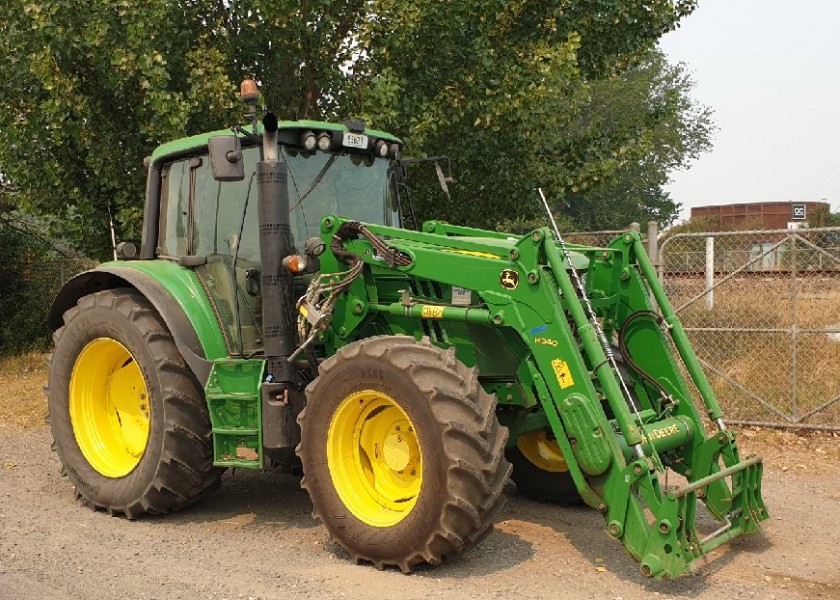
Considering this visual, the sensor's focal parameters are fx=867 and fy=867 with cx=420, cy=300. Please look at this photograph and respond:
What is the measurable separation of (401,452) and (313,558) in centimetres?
81

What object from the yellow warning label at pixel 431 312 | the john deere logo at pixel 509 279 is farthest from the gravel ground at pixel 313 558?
the john deere logo at pixel 509 279

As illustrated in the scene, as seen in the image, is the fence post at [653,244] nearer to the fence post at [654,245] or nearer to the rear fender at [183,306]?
the fence post at [654,245]

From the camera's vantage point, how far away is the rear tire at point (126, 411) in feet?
18.3

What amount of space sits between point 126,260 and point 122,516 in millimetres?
1946

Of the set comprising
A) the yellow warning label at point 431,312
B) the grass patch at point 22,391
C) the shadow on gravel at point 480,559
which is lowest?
the shadow on gravel at point 480,559

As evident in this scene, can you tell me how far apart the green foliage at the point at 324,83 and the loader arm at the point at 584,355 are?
4403 millimetres

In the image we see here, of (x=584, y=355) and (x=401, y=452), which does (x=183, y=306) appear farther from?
(x=584, y=355)

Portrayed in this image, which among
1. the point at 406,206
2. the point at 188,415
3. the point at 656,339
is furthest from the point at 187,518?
the point at 656,339

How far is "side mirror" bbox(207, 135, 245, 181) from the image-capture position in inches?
198

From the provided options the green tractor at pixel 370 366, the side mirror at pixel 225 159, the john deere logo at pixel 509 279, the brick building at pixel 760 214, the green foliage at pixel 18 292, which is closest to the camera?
the green tractor at pixel 370 366

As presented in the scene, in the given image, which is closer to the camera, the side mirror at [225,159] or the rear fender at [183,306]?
the side mirror at [225,159]

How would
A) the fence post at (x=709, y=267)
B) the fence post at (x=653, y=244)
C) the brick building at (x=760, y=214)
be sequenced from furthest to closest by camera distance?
the brick building at (x=760, y=214), the fence post at (x=653, y=244), the fence post at (x=709, y=267)

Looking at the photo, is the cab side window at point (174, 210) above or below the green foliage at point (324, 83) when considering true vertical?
below

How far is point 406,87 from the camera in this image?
10219mm
